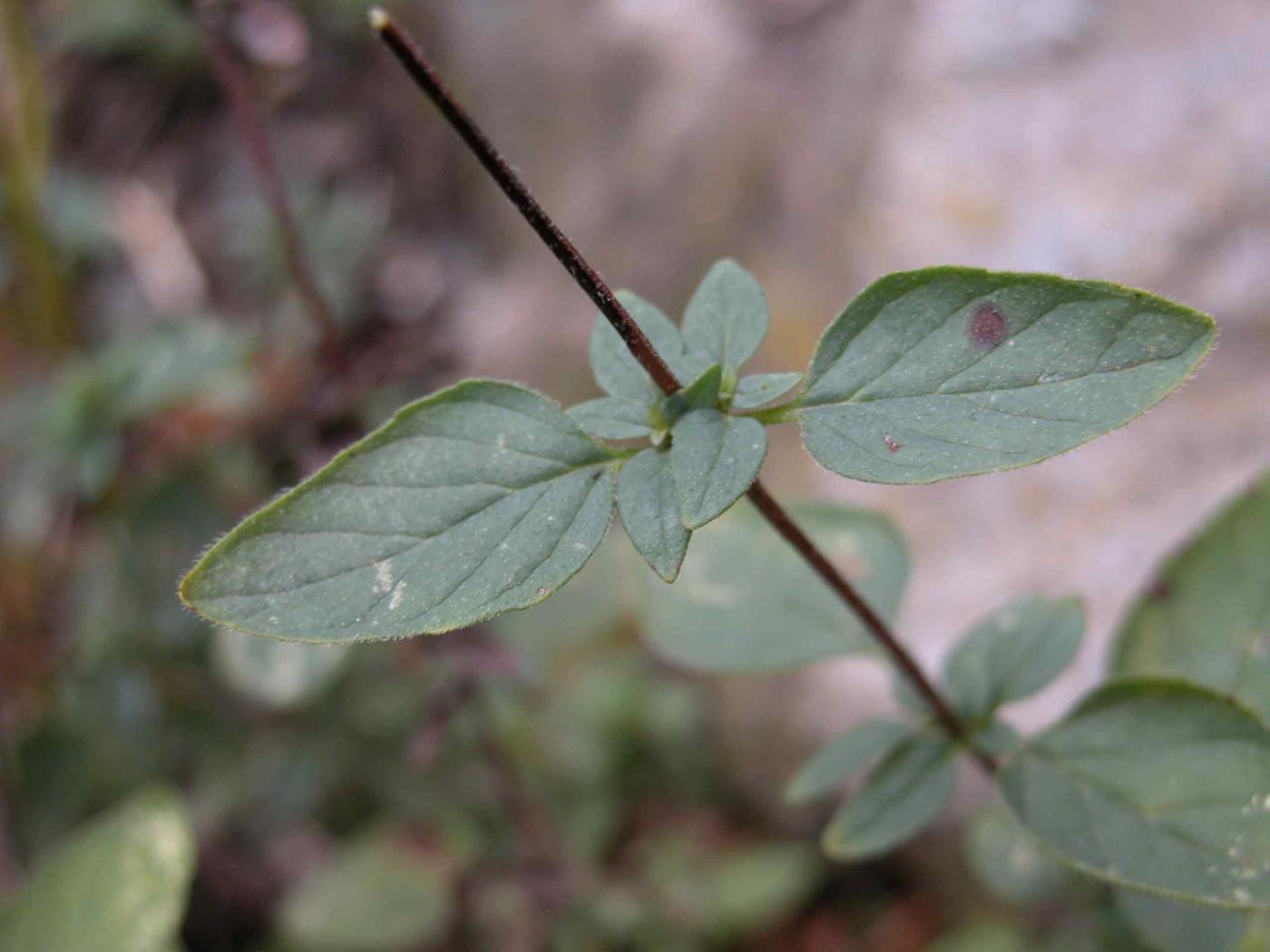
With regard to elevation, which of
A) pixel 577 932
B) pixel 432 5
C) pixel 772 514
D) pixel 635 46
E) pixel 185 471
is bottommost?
pixel 577 932

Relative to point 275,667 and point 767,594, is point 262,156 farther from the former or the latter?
point 767,594

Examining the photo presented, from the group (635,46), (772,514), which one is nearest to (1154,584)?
(772,514)

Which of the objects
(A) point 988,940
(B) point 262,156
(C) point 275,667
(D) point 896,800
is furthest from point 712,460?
(A) point 988,940

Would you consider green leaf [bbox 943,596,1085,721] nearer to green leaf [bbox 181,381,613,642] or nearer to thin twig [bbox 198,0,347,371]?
green leaf [bbox 181,381,613,642]

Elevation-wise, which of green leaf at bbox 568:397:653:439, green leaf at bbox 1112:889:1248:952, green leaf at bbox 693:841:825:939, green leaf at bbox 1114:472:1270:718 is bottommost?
green leaf at bbox 693:841:825:939

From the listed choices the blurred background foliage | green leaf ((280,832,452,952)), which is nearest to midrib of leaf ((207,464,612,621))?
the blurred background foliage

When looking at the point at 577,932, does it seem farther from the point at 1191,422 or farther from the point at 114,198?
the point at 114,198

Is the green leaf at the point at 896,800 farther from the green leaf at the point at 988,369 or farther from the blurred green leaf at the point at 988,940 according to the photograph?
the blurred green leaf at the point at 988,940
